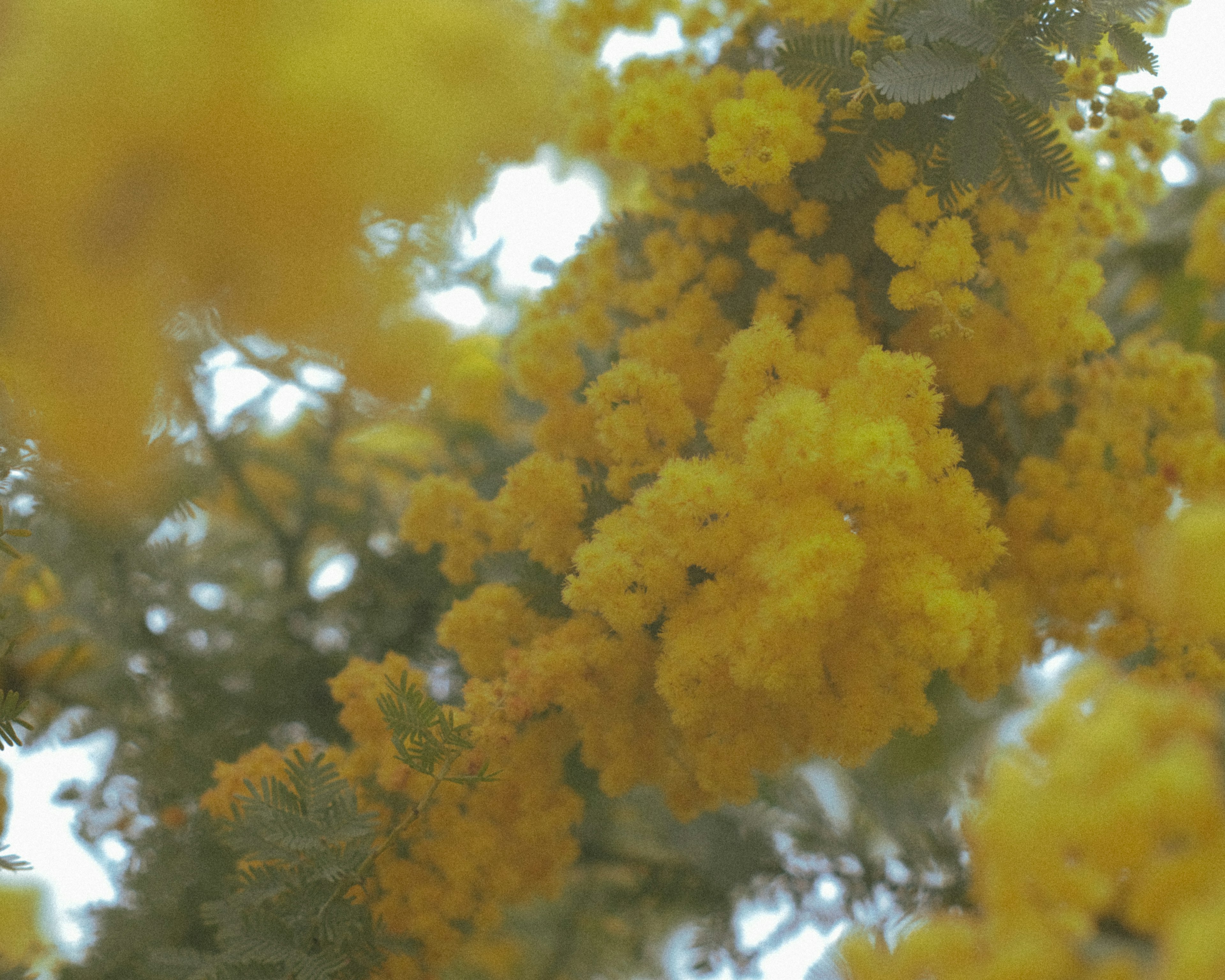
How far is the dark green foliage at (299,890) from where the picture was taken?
1.86ft

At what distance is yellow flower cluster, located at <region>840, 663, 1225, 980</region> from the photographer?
300mm

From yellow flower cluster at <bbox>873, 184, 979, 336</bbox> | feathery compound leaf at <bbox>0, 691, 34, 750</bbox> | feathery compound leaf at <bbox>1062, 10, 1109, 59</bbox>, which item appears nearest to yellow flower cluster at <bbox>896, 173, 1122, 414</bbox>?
yellow flower cluster at <bbox>873, 184, 979, 336</bbox>

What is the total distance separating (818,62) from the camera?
2.03 ft

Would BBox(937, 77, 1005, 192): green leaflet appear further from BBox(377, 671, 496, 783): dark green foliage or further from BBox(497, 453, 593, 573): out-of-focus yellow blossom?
BBox(377, 671, 496, 783): dark green foliage

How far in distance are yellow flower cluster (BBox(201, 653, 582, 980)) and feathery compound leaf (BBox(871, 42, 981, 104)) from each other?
428 mm

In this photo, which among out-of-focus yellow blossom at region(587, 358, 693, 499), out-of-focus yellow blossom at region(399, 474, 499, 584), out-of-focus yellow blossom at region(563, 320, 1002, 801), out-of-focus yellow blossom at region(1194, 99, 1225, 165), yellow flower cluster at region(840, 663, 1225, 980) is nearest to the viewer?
yellow flower cluster at region(840, 663, 1225, 980)

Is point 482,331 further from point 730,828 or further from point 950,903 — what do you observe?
point 950,903

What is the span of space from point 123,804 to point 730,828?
52cm

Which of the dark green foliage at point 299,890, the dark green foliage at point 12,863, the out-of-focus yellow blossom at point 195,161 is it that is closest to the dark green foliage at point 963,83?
the out-of-focus yellow blossom at point 195,161

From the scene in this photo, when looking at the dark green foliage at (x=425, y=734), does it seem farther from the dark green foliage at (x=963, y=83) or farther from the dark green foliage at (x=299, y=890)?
the dark green foliage at (x=963, y=83)

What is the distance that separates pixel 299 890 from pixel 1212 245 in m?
0.89

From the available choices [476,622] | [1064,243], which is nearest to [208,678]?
[476,622]

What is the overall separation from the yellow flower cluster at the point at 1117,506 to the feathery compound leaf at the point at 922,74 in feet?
0.84

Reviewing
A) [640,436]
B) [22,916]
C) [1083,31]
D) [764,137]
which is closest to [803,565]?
[640,436]
